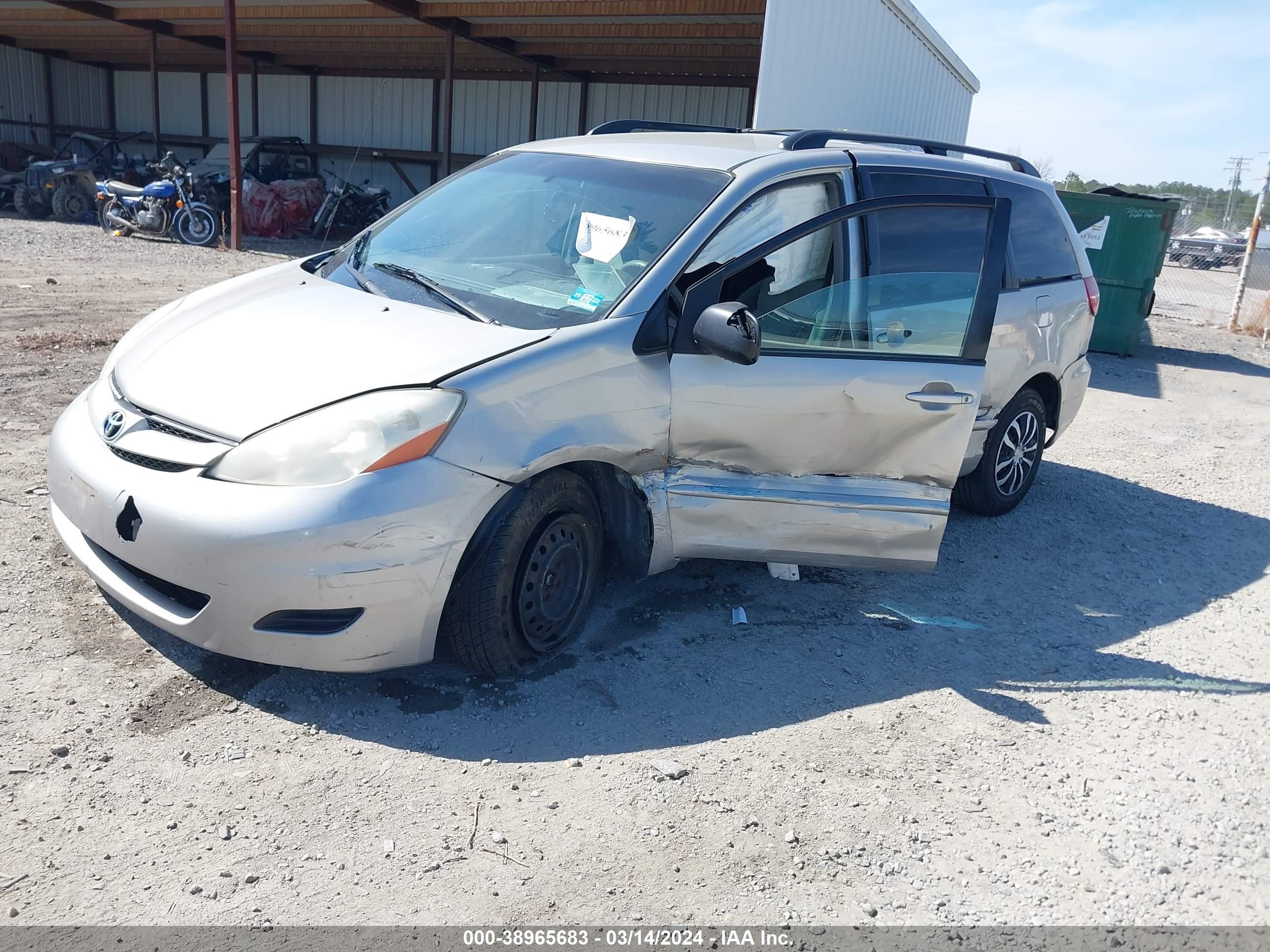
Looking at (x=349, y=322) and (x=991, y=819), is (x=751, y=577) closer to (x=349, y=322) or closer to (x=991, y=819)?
(x=991, y=819)

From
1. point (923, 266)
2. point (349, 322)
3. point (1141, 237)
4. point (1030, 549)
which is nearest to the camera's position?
point (349, 322)

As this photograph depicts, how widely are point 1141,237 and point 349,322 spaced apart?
11.4 m

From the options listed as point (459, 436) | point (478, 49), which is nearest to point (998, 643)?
point (459, 436)

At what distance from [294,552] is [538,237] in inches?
69.9

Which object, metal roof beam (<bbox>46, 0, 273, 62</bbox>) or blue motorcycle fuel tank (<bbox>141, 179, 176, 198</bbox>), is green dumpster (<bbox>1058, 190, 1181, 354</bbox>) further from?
metal roof beam (<bbox>46, 0, 273, 62</bbox>)

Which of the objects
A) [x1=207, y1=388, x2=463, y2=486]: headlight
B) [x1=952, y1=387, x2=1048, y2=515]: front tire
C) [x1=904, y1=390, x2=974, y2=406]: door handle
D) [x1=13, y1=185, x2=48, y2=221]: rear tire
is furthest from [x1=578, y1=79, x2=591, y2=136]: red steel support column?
[x1=207, y1=388, x2=463, y2=486]: headlight

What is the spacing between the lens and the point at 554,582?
352cm

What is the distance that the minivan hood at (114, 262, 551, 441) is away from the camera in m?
3.08

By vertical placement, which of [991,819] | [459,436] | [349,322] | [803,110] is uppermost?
[803,110]

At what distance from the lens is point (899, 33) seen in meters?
12.5

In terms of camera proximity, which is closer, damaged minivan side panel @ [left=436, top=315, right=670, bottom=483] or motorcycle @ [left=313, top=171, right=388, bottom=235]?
damaged minivan side panel @ [left=436, top=315, right=670, bottom=483]

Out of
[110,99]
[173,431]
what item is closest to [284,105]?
[110,99]

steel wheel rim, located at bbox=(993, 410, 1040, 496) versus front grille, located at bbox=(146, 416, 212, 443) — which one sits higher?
front grille, located at bbox=(146, 416, 212, 443)

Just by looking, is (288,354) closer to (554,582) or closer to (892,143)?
(554,582)
